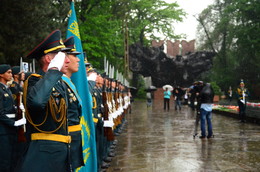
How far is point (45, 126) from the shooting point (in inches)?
110

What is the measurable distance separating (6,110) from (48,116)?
272cm

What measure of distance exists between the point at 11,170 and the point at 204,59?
4028cm

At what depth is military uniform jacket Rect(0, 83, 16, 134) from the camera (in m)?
5.03

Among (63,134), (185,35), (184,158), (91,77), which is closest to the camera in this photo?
(63,134)

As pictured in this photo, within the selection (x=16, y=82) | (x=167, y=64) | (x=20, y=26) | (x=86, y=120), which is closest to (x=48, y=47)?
(x=86, y=120)

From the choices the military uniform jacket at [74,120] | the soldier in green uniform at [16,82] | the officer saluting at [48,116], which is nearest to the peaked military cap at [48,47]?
the officer saluting at [48,116]

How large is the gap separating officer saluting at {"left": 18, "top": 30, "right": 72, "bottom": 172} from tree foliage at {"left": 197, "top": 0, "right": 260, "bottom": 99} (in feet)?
115

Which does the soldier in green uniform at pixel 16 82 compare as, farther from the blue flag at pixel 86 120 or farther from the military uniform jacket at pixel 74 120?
the military uniform jacket at pixel 74 120

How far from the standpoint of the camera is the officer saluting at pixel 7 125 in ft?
16.1

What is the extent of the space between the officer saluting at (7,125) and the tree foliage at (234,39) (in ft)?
109

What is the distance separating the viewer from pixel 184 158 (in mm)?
7031

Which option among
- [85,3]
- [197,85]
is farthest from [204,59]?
[197,85]

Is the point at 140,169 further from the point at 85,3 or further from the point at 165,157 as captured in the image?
the point at 85,3

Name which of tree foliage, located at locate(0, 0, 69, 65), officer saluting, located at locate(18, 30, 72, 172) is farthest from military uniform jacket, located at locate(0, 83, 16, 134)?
tree foliage, located at locate(0, 0, 69, 65)
